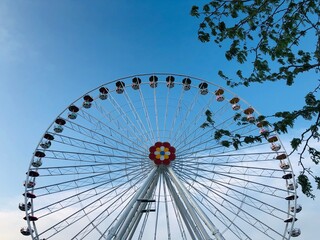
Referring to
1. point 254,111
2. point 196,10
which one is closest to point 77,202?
point 254,111

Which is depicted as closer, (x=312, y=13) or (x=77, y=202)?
(x=312, y=13)

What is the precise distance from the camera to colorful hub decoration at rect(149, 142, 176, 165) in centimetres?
2634

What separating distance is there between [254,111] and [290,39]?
2289 centimetres

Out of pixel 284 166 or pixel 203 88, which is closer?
pixel 284 166

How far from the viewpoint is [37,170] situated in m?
27.1

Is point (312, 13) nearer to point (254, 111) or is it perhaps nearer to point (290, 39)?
point (290, 39)

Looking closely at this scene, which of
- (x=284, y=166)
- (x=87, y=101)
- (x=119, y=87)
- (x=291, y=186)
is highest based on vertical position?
(x=119, y=87)

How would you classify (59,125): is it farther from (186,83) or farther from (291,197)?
(291,197)

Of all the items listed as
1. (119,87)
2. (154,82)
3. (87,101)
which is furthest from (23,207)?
(154,82)

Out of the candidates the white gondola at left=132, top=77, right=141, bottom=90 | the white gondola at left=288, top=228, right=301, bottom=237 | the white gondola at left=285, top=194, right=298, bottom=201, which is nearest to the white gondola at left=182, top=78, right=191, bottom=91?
the white gondola at left=132, top=77, right=141, bottom=90

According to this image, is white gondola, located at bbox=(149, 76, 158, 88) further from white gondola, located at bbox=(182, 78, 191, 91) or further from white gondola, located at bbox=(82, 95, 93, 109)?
white gondola, located at bbox=(82, 95, 93, 109)

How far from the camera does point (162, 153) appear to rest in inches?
1048

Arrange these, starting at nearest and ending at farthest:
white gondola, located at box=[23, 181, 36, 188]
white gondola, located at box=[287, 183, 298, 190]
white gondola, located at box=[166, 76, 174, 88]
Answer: white gondola, located at box=[23, 181, 36, 188] → white gondola, located at box=[287, 183, 298, 190] → white gondola, located at box=[166, 76, 174, 88]

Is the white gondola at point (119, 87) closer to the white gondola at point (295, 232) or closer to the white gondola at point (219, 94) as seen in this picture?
the white gondola at point (219, 94)
